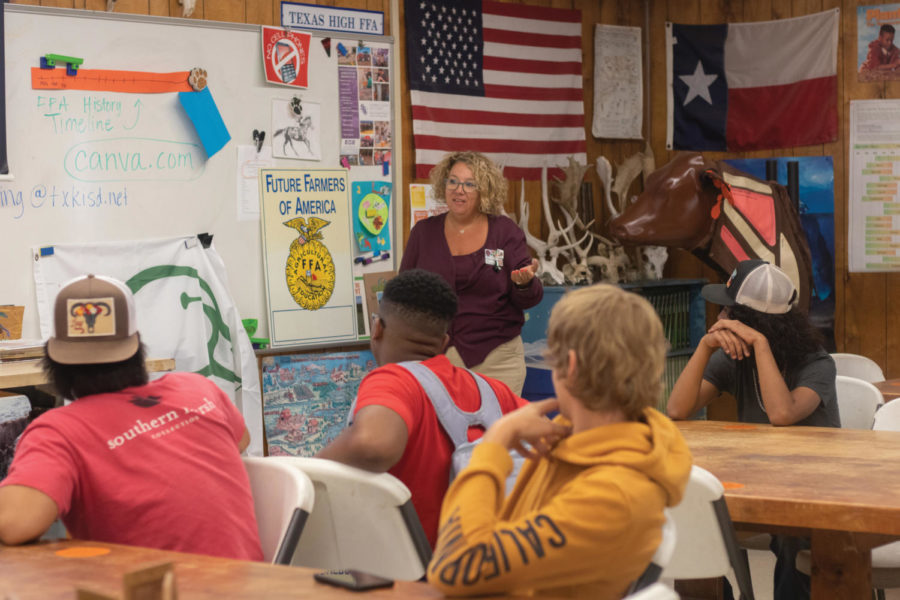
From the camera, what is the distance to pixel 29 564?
1469 mm

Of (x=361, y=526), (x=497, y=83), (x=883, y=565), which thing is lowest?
(x=883, y=565)

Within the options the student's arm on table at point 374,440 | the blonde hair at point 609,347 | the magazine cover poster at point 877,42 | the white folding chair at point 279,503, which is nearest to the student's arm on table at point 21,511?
the white folding chair at point 279,503

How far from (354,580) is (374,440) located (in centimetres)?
50

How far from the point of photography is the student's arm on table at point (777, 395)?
287 cm

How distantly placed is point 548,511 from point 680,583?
1935mm

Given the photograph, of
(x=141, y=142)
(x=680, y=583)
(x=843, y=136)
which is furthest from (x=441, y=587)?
(x=843, y=136)

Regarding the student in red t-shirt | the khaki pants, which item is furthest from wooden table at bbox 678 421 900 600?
the khaki pants

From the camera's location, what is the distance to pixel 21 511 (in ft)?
5.05

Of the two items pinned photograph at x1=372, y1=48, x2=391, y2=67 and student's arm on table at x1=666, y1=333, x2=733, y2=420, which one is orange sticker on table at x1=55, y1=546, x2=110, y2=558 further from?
pinned photograph at x1=372, y1=48, x2=391, y2=67

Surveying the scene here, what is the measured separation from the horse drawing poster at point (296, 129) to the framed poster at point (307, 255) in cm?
9

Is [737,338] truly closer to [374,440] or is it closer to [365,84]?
[374,440]

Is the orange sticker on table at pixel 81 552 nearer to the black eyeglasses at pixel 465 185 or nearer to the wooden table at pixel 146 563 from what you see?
the wooden table at pixel 146 563

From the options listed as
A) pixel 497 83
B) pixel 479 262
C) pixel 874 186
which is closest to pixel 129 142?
pixel 479 262

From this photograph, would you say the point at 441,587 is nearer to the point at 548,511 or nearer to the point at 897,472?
the point at 548,511
